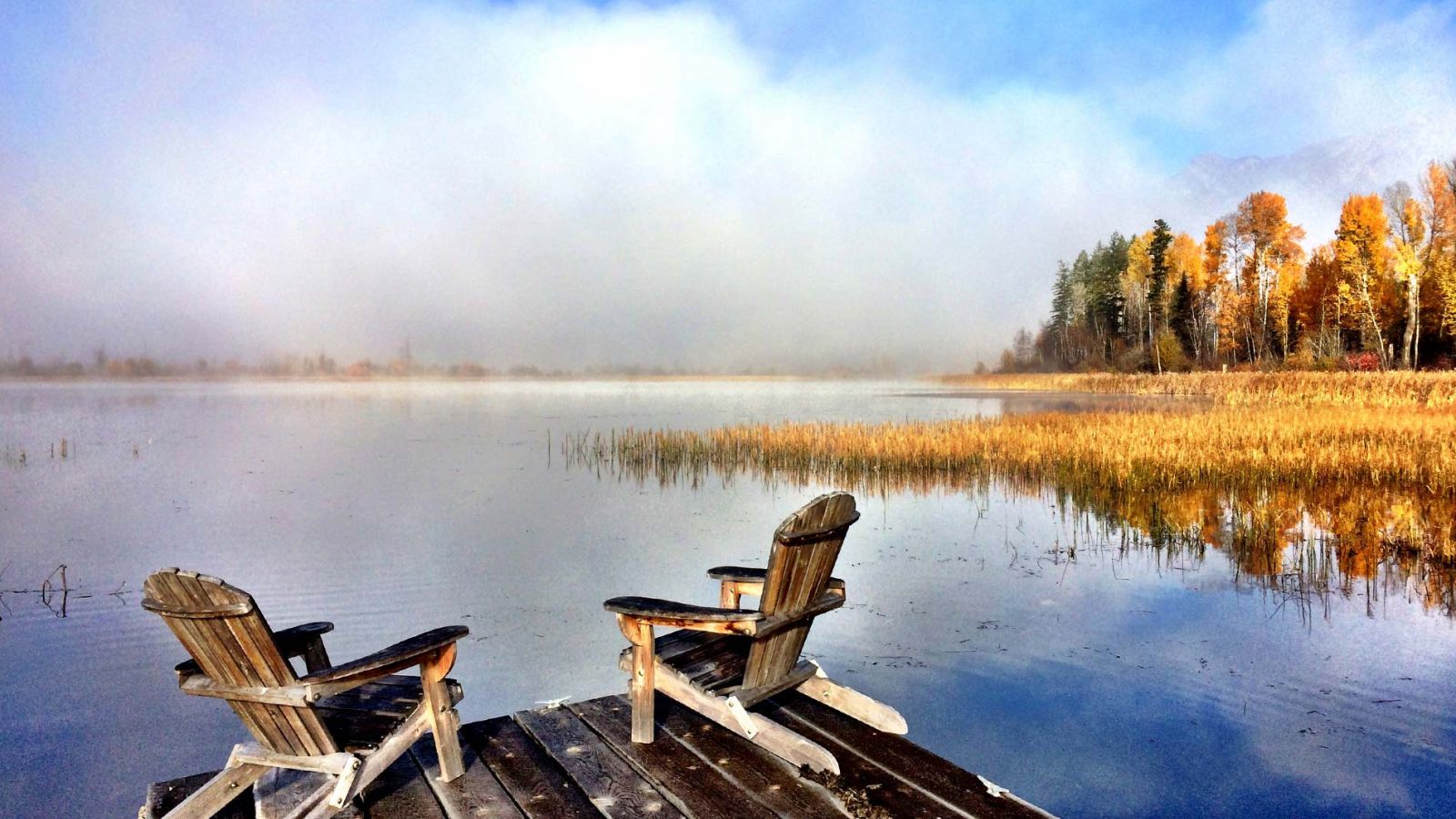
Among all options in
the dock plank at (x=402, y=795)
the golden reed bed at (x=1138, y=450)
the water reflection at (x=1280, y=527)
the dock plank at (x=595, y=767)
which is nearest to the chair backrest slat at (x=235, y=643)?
the dock plank at (x=402, y=795)

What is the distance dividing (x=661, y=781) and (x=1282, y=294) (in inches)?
2239

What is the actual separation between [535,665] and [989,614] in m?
3.99

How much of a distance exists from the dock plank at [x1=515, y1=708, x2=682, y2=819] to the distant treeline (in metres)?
45.2

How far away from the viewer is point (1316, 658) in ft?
19.3

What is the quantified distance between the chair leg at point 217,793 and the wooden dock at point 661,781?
0.11 metres

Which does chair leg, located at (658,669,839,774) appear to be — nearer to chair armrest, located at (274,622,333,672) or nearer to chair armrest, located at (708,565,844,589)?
chair armrest, located at (708,565,844,589)

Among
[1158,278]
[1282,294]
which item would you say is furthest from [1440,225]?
[1158,278]

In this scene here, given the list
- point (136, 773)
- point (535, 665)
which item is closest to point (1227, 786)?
point (535, 665)

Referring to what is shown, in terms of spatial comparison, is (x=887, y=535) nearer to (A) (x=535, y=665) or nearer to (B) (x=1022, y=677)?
(B) (x=1022, y=677)

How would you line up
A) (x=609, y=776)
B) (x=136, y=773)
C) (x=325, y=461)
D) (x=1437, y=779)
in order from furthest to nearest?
(x=325, y=461), (x=136, y=773), (x=1437, y=779), (x=609, y=776)

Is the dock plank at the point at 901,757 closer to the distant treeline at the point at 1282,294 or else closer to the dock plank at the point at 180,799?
the dock plank at the point at 180,799

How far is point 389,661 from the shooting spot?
297 cm

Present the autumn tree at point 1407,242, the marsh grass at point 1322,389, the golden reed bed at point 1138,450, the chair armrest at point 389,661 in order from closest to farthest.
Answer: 1. the chair armrest at point 389,661
2. the golden reed bed at point 1138,450
3. the marsh grass at point 1322,389
4. the autumn tree at point 1407,242

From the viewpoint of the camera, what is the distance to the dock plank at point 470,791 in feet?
9.84
